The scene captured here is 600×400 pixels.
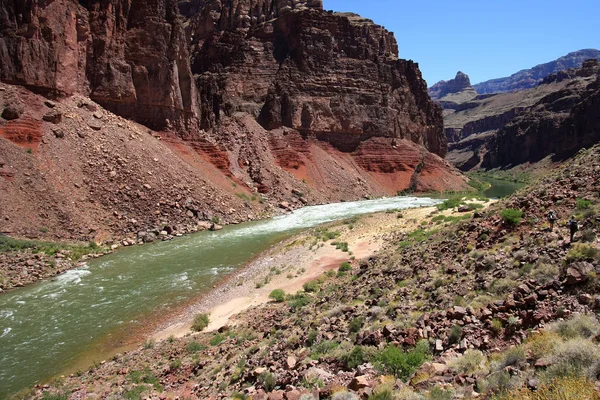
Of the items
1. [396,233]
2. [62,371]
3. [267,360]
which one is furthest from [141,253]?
[267,360]

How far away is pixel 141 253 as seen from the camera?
25.2 meters

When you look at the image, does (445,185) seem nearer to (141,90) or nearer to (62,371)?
(141,90)

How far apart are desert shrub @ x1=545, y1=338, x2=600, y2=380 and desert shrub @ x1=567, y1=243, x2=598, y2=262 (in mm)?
2909

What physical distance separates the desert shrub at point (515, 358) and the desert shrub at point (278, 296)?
33.5 ft

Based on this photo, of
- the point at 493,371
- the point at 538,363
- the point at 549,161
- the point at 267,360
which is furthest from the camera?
the point at 549,161

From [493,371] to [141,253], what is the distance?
23351mm

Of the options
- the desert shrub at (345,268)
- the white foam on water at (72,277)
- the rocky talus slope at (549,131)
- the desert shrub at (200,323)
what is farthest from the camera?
the rocky talus slope at (549,131)

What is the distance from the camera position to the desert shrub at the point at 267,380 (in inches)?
309

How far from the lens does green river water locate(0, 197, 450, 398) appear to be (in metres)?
12.6

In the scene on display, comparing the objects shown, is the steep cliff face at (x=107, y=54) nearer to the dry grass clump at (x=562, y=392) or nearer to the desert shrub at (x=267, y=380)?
the desert shrub at (x=267, y=380)

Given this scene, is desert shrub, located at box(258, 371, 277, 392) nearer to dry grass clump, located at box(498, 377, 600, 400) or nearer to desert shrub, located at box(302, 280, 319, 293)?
dry grass clump, located at box(498, 377, 600, 400)

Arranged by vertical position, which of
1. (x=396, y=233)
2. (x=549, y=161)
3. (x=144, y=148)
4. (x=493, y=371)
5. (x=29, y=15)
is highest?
(x=29, y=15)

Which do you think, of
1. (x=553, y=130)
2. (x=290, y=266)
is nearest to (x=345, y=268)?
(x=290, y=266)

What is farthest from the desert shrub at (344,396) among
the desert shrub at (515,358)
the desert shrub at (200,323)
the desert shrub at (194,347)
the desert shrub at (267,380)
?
the desert shrub at (200,323)
